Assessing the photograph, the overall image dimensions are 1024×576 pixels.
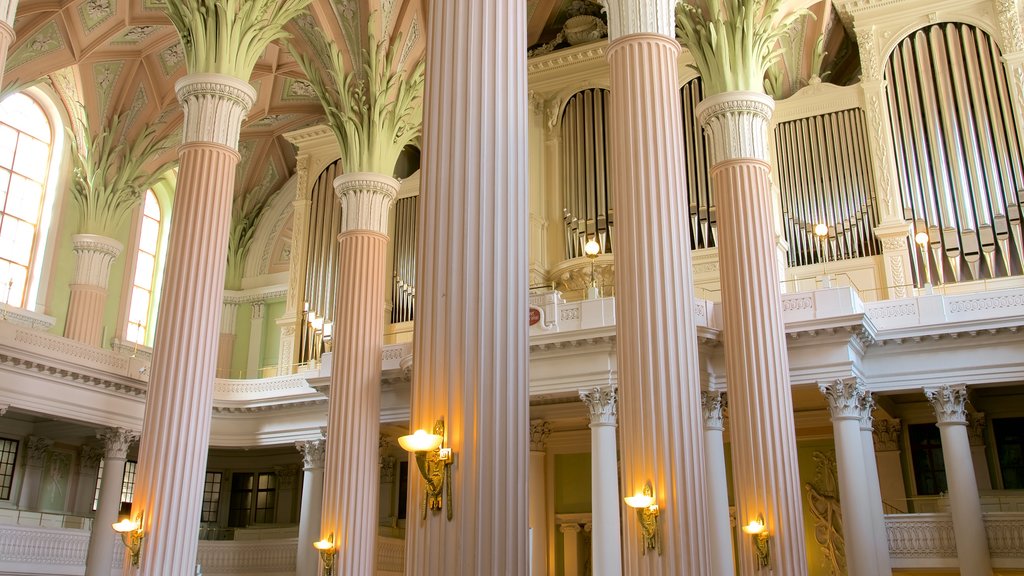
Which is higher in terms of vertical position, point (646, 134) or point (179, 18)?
point (179, 18)

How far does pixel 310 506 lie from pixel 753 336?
38.5 ft

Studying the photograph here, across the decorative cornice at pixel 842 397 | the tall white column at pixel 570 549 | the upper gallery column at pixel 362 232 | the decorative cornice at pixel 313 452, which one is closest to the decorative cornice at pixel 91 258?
the decorative cornice at pixel 313 452

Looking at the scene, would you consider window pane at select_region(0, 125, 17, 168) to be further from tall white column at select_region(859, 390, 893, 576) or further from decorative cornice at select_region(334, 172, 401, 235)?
tall white column at select_region(859, 390, 893, 576)

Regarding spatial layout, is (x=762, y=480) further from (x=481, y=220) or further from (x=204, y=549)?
(x=204, y=549)

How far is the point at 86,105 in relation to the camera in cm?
2420

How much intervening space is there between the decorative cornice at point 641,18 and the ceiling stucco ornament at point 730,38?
475 centimetres

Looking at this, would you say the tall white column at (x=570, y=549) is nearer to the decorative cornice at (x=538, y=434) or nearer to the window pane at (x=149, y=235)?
the decorative cornice at (x=538, y=434)

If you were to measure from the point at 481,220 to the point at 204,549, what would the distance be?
20515mm

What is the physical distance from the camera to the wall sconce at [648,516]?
10102mm

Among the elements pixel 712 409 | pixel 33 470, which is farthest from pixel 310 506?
pixel 712 409

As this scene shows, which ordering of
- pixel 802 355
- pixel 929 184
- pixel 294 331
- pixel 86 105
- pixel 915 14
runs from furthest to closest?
1. pixel 294 331
2. pixel 86 105
3. pixel 915 14
4. pixel 929 184
5. pixel 802 355

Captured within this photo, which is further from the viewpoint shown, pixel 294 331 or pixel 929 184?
pixel 294 331

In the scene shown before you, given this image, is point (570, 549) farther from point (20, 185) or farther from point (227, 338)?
point (20, 185)

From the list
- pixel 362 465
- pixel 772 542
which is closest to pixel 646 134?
pixel 772 542
